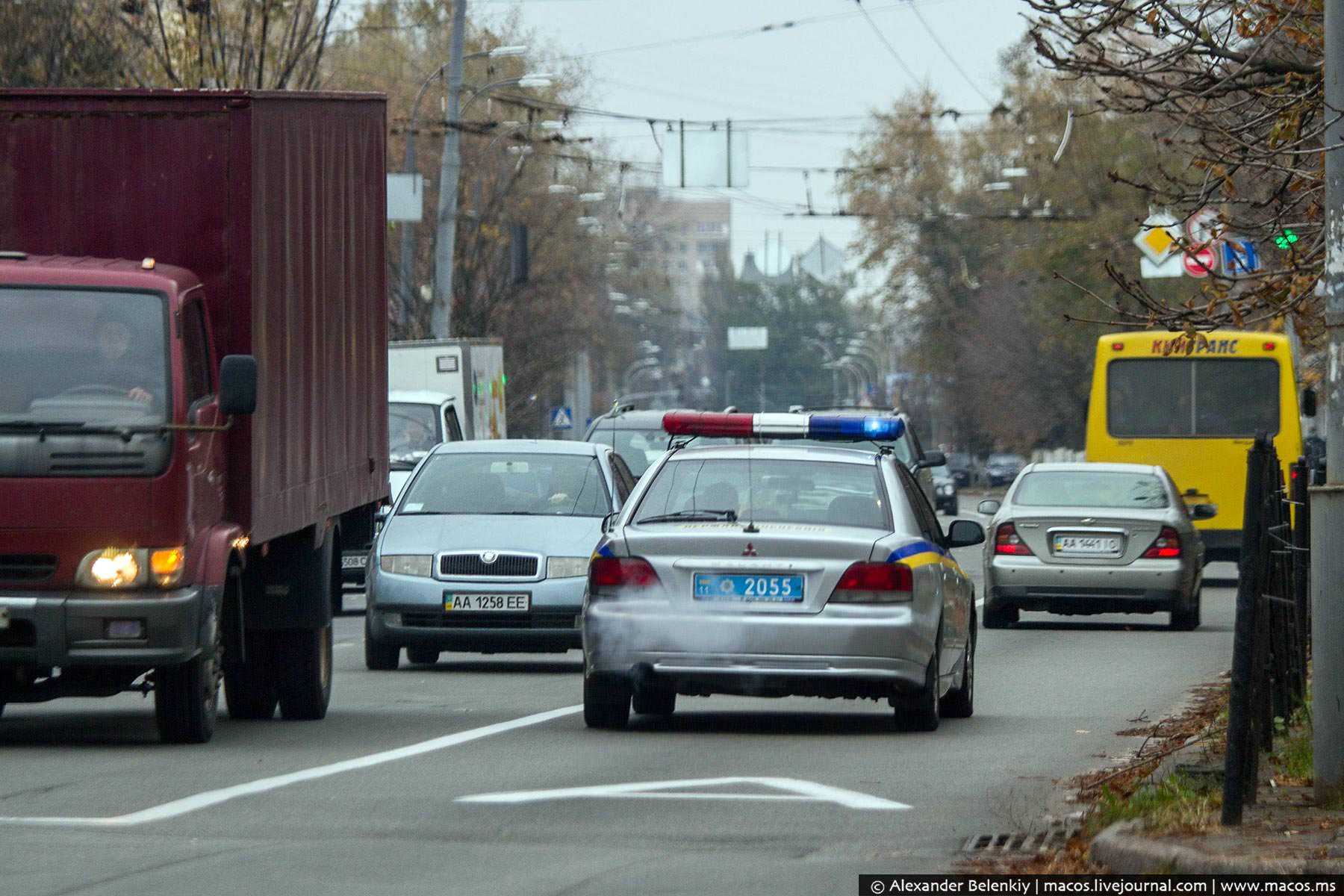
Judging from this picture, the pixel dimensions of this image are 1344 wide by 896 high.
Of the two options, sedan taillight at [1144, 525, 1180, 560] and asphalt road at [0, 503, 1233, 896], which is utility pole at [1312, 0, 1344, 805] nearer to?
asphalt road at [0, 503, 1233, 896]

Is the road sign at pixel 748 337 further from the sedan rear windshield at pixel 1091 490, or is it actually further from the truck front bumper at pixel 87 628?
the truck front bumper at pixel 87 628

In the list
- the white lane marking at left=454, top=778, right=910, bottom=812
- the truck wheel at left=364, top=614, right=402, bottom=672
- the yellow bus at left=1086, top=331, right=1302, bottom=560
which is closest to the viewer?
the white lane marking at left=454, top=778, right=910, bottom=812

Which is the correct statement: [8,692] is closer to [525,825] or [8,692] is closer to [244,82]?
[525,825]

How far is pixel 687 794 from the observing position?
964cm

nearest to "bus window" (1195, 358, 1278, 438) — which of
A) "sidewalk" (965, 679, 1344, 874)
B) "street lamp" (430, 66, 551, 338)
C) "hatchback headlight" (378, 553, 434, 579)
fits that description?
"street lamp" (430, 66, 551, 338)

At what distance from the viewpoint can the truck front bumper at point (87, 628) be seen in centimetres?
1084

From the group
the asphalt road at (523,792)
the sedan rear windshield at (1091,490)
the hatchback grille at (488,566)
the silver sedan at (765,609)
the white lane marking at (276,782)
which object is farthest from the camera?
the sedan rear windshield at (1091,490)

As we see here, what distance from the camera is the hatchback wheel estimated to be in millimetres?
12070

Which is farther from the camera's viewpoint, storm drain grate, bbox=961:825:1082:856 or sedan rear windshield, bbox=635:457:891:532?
sedan rear windshield, bbox=635:457:891:532

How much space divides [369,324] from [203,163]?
11.5 ft

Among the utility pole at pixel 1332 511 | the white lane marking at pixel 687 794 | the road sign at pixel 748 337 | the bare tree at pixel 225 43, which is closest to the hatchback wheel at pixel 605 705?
the white lane marking at pixel 687 794

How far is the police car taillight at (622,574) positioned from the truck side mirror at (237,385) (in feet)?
6.10

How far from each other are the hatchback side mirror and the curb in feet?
19.5

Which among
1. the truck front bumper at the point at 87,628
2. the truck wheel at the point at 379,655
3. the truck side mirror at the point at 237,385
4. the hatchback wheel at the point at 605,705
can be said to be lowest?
the truck wheel at the point at 379,655
